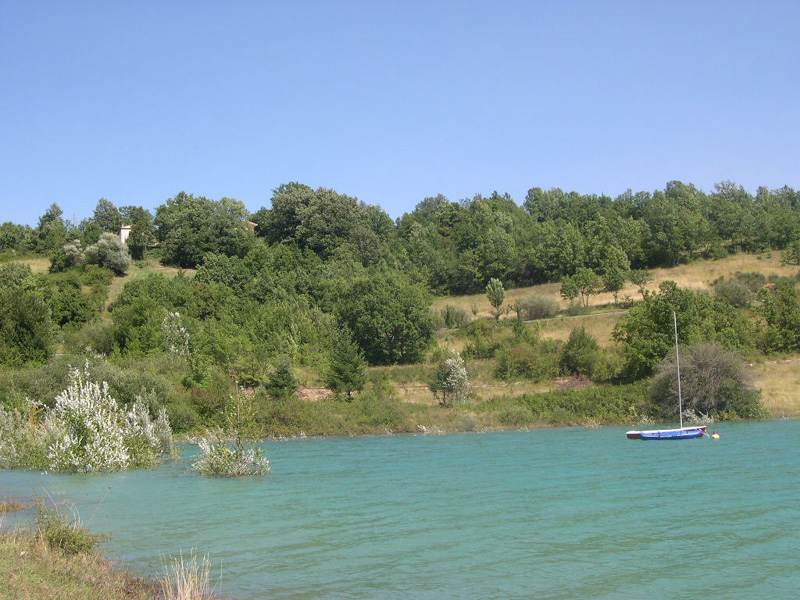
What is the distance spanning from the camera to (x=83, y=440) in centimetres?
3094

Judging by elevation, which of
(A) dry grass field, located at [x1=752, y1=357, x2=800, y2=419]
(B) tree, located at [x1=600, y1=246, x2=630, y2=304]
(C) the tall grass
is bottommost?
(A) dry grass field, located at [x1=752, y1=357, x2=800, y2=419]

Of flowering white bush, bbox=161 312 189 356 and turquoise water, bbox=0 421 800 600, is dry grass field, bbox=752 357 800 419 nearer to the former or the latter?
turquoise water, bbox=0 421 800 600

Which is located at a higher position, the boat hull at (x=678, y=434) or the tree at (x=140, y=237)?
the tree at (x=140, y=237)

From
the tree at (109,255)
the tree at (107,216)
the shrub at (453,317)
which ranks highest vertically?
the tree at (107,216)

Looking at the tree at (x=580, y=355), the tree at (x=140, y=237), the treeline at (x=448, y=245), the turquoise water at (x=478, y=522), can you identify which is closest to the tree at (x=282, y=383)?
the turquoise water at (x=478, y=522)

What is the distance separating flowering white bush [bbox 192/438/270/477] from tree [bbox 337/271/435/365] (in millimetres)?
37514

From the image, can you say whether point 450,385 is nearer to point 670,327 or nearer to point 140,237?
point 670,327

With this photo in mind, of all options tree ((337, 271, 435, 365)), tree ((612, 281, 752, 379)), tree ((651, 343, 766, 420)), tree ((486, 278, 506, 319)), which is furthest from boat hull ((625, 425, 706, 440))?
tree ((486, 278, 506, 319))

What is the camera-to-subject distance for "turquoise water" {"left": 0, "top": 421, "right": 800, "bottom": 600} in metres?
14.8

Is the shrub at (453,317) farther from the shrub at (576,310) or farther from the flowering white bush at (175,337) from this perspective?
the flowering white bush at (175,337)

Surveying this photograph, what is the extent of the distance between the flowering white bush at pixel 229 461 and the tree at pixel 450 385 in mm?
26820

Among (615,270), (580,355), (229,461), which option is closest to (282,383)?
(580,355)

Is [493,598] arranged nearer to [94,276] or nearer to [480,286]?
[94,276]

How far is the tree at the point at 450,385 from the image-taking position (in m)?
56.1
